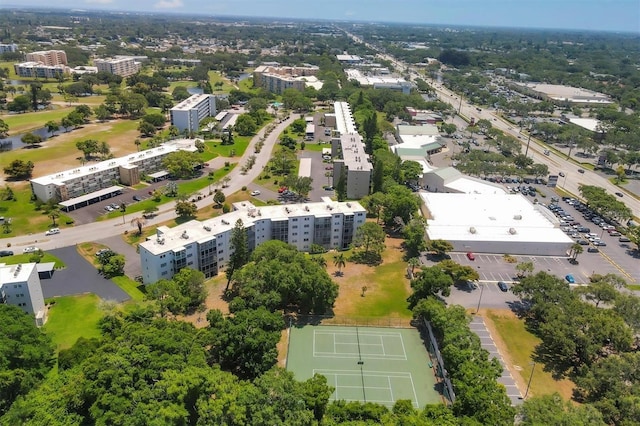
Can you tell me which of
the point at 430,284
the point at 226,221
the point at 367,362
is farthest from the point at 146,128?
the point at 367,362

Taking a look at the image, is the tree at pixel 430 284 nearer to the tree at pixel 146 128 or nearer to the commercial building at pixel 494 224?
the commercial building at pixel 494 224

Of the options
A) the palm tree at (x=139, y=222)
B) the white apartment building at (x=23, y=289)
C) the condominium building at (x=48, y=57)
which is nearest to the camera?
the white apartment building at (x=23, y=289)

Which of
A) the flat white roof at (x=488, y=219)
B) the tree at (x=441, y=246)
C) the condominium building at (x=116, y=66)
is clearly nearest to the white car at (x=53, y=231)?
the tree at (x=441, y=246)

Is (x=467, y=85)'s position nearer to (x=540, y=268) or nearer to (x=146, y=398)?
(x=540, y=268)

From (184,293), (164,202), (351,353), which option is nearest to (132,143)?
(164,202)

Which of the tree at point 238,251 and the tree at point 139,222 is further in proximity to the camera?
the tree at point 139,222

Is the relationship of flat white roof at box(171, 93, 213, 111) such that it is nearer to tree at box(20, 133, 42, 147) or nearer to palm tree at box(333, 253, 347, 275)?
tree at box(20, 133, 42, 147)

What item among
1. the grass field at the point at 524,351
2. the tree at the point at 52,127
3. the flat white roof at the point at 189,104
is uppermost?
the flat white roof at the point at 189,104
